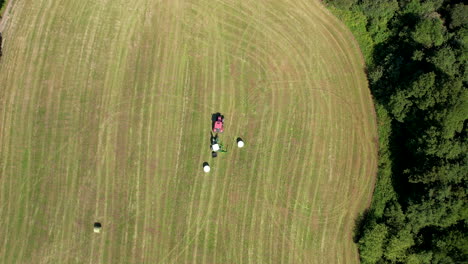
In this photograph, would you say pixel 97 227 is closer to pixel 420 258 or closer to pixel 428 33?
pixel 420 258

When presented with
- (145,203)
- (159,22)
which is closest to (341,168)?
(145,203)

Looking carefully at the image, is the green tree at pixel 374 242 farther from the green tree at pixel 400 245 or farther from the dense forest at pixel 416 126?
the green tree at pixel 400 245

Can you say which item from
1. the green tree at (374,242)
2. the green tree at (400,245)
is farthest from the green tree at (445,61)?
the green tree at (374,242)

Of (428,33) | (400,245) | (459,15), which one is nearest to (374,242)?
(400,245)

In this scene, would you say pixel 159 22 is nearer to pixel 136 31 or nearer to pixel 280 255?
pixel 136 31

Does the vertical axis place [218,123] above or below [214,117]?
below

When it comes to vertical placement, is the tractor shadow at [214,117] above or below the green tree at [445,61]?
below
